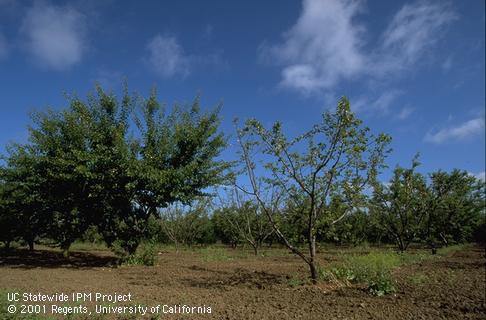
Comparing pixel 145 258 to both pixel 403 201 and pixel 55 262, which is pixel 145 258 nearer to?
pixel 55 262

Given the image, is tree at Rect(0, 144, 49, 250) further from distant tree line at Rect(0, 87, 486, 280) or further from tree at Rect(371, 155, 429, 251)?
tree at Rect(371, 155, 429, 251)

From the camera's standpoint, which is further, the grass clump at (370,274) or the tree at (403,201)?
the tree at (403,201)

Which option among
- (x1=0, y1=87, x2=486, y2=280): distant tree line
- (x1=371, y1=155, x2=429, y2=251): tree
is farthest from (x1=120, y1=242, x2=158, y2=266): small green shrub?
(x1=371, y1=155, x2=429, y2=251): tree

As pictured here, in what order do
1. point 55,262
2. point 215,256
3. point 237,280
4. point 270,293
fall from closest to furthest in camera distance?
point 270,293 < point 237,280 < point 55,262 < point 215,256

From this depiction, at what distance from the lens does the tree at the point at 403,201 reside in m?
20.0

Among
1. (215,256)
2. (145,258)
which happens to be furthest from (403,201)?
(145,258)

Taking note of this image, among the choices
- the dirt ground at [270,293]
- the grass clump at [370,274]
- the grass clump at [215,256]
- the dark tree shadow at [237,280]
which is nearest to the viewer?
the dirt ground at [270,293]

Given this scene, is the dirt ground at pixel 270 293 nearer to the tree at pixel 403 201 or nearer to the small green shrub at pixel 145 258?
the small green shrub at pixel 145 258

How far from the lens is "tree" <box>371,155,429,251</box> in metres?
20.0

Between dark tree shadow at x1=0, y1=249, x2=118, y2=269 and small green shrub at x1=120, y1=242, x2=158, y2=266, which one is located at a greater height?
small green shrub at x1=120, y1=242, x2=158, y2=266

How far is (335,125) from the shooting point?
9.29m

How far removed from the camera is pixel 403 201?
20078 mm

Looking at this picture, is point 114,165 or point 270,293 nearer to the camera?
point 270,293

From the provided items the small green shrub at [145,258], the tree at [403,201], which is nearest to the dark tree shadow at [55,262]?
the small green shrub at [145,258]
